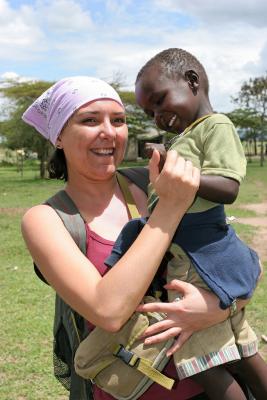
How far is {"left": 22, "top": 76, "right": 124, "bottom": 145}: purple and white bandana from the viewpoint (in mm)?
2049

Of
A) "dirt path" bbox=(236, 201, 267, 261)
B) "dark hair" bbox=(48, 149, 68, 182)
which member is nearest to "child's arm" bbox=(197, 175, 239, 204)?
"dark hair" bbox=(48, 149, 68, 182)

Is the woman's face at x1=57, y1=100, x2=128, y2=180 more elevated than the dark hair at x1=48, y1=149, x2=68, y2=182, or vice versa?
the woman's face at x1=57, y1=100, x2=128, y2=180

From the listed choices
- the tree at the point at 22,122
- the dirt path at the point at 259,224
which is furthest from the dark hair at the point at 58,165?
the tree at the point at 22,122

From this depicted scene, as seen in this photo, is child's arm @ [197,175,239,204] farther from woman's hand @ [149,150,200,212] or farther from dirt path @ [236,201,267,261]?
dirt path @ [236,201,267,261]

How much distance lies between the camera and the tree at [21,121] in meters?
31.2

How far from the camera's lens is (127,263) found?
1.72 metres

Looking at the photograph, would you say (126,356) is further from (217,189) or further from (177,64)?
(177,64)

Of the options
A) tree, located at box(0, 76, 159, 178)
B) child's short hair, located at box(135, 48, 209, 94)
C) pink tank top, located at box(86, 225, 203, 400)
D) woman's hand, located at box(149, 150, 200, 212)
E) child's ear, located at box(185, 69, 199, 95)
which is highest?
child's short hair, located at box(135, 48, 209, 94)

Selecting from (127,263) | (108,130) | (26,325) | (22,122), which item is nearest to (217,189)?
(127,263)

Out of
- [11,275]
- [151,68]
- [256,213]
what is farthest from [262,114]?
[151,68]

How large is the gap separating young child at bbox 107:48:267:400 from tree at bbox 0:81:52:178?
29292mm

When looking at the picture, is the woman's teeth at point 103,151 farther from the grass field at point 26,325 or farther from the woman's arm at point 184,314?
the grass field at point 26,325

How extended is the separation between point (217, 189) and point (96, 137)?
52cm

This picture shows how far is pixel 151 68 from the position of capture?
2.14 m
